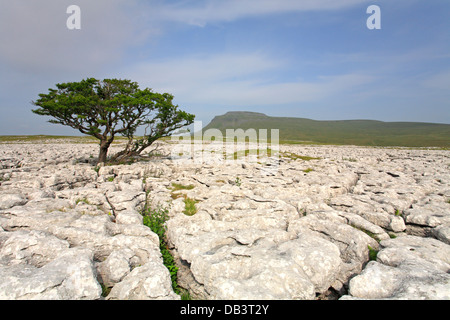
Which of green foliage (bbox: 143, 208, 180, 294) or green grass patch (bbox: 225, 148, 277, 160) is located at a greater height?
green grass patch (bbox: 225, 148, 277, 160)

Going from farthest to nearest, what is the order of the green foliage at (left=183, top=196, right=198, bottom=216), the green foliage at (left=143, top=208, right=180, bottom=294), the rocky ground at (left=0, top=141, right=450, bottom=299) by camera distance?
the green foliage at (left=183, top=196, right=198, bottom=216), the green foliage at (left=143, top=208, right=180, bottom=294), the rocky ground at (left=0, top=141, right=450, bottom=299)

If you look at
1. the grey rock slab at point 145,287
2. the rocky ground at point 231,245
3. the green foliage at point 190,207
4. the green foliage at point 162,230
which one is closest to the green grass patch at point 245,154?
the rocky ground at point 231,245

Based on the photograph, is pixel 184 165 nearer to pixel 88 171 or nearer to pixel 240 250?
pixel 88 171

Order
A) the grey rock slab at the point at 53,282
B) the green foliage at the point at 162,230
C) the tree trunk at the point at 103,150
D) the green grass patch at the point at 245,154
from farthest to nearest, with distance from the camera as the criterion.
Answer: the green grass patch at the point at 245,154
the tree trunk at the point at 103,150
the green foliage at the point at 162,230
the grey rock slab at the point at 53,282

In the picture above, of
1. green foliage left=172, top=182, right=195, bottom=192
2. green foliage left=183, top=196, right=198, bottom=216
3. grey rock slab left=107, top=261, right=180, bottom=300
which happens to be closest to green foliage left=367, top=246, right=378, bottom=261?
grey rock slab left=107, top=261, right=180, bottom=300

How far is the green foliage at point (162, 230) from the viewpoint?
7501 mm

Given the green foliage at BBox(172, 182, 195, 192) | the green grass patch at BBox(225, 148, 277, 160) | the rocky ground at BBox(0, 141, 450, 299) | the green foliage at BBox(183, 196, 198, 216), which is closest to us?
the rocky ground at BBox(0, 141, 450, 299)

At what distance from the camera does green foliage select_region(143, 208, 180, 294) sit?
7.50 m

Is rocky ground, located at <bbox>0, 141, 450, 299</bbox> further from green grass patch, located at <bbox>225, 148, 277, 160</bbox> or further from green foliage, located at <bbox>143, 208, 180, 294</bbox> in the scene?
green grass patch, located at <bbox>225, 148, 277, 160</bbox>

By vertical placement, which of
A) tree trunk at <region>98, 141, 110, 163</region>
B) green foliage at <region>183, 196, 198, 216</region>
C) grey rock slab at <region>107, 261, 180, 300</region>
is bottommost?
grey rock slab at <region>107, 261, 180, 300</region>

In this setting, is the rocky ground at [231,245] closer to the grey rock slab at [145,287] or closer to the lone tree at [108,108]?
the grey rock slab at [145,287]

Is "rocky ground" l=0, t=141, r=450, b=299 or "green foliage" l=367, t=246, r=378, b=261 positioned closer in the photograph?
"rocky ground" l=0, t=141, r=450, b=299

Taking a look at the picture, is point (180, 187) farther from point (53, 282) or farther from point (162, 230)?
point (53, 282)
